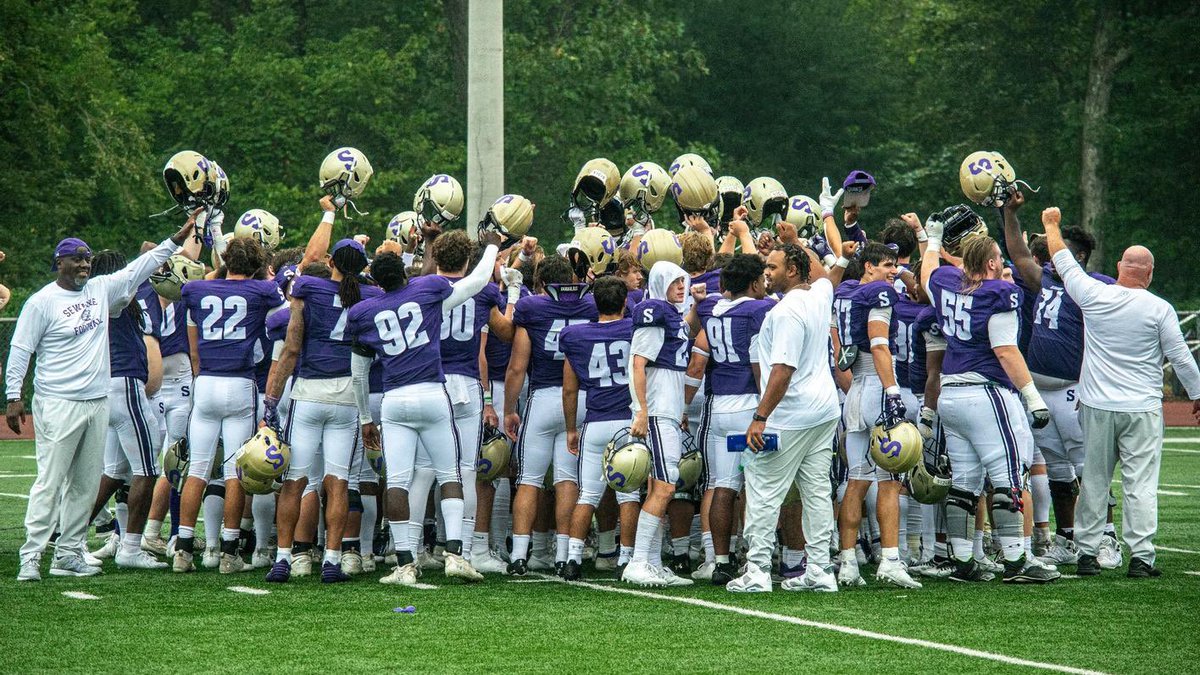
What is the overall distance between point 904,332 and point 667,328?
1861 millimetres

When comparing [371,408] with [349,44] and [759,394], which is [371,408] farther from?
[349,44]

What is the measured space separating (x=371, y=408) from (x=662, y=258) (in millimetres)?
2196

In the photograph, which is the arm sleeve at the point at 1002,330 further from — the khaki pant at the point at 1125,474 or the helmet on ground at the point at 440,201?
the helmet on ground at the point at 440,201

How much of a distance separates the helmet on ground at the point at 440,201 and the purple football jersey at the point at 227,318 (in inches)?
53.9

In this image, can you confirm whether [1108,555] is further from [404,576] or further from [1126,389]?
[404,576]

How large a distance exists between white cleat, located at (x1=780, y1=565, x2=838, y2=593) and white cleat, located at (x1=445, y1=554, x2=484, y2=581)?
6.44 feet

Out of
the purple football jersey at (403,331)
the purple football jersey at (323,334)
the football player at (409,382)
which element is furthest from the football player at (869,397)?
the purple football jersey at (323,334)

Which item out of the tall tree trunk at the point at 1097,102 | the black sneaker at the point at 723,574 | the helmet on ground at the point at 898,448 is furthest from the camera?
the tall tree trunk at the point at 1097,102

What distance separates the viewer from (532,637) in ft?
25.7

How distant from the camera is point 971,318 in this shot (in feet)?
31.0

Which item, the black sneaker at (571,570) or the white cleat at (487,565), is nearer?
the black sneaker at (571,570)

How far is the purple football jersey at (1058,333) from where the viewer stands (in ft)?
35.0

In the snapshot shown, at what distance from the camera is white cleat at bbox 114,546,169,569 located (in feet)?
34.2

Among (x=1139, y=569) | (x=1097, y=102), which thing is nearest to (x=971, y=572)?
(x=1139, y=569)
